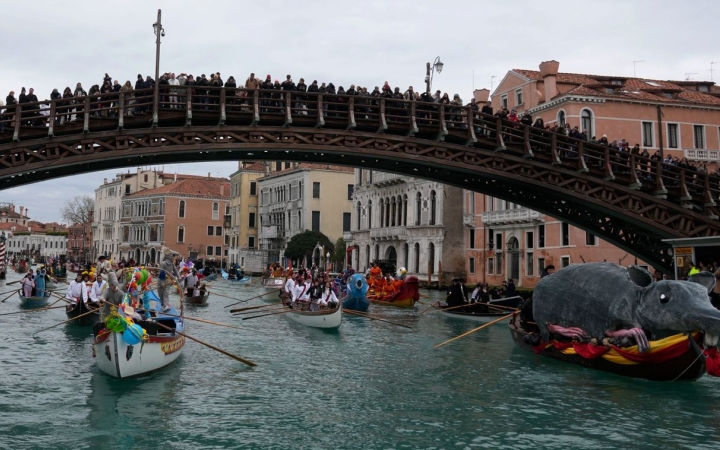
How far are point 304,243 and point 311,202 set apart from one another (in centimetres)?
547

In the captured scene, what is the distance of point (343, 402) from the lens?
12.6 m

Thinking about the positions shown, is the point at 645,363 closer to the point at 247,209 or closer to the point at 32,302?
the point at 32,302

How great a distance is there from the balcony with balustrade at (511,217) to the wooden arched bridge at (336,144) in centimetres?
1775

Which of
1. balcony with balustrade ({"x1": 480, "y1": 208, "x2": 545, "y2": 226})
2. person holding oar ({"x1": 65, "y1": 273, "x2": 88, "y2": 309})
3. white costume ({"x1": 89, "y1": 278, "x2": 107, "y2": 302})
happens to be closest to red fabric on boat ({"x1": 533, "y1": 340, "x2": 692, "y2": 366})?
white costume ({"x1": 89, "y1": 278, "x2": 107, "y2": 302})

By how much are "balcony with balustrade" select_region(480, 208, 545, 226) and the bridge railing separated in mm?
18015

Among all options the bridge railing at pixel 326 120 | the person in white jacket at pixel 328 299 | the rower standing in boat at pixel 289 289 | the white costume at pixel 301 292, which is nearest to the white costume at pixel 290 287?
the rower standing in boat at pixel 289 289

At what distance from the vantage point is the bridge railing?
18438mm

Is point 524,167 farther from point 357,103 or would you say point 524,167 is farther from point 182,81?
point 182,81

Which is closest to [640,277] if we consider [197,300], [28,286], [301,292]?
[301,292]

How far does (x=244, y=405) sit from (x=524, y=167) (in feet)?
41.5

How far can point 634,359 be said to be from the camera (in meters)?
13.9

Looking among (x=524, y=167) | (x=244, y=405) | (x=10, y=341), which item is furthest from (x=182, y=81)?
(x=244, y=405)

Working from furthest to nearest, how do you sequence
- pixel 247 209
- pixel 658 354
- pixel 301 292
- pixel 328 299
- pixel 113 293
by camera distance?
1. pixel 247 209
2. pixel 301 292
3. pixel 328 299
4. pixel 113 293
5. pixel 658 354

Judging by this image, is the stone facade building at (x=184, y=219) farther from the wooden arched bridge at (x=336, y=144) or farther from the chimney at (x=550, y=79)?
the wooden arched bridge at (x=336, y=144)
